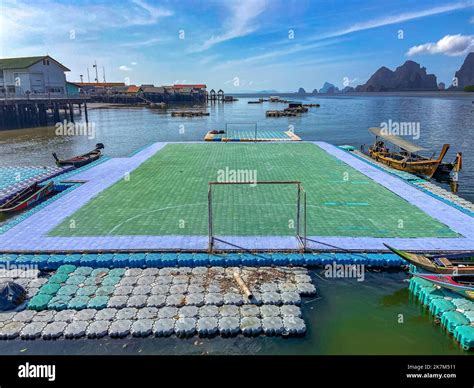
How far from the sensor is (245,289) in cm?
1405

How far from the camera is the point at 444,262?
47.6 ft

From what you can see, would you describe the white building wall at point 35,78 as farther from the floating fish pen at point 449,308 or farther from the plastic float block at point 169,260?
the floating fish pen at point 449,308

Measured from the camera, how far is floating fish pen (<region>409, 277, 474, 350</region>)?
466 inches

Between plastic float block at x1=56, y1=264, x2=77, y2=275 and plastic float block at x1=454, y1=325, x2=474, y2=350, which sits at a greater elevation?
plastic float block at x1=56, y1=264, x2=77, y2=275

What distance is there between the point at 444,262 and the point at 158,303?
10.4m

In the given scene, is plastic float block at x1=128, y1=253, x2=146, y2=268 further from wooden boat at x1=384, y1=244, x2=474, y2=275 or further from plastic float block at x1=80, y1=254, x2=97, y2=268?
wooden boat at x1=384, y1=244, x2=474, y2=275

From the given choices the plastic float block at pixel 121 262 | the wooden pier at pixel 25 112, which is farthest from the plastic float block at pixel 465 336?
the wooden pier at pixel 25 112

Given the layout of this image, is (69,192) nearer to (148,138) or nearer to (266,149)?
(266,149)

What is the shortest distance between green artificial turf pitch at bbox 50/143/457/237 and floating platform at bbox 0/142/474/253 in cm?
5

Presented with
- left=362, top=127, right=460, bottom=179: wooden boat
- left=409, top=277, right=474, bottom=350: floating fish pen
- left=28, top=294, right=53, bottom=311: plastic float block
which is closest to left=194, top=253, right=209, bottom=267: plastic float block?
left=28, top=294, right=53, bottom=311: plastic float block

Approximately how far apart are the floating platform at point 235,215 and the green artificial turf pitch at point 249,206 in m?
0.05

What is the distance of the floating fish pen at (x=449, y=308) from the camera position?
38.8 feet
